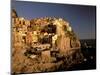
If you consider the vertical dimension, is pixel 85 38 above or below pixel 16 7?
below

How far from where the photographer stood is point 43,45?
258 cm

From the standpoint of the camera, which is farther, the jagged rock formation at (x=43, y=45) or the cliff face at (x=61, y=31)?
the cliff face at (x=61, y=31)

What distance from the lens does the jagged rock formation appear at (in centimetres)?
248

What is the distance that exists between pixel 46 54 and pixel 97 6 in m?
0.92

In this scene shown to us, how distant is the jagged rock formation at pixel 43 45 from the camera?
2479mm

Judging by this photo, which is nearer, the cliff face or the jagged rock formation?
the jagged rock formation

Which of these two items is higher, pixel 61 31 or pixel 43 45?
pixel 61 31
